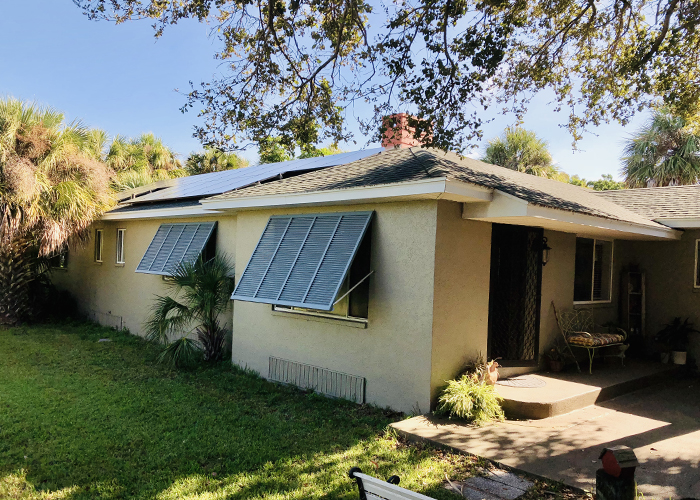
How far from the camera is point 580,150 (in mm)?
9602

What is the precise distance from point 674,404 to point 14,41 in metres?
25.6

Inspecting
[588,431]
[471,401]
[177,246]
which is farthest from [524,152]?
[471,401]

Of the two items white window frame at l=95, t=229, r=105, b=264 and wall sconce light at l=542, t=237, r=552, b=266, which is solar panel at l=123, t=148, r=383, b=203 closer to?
white window frame at l=95, t=229, r=105, b=264

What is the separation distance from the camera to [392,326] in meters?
7.13

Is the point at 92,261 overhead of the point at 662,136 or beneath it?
beneath

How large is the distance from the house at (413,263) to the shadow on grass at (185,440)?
0.88m

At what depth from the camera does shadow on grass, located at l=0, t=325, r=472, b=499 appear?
475cm

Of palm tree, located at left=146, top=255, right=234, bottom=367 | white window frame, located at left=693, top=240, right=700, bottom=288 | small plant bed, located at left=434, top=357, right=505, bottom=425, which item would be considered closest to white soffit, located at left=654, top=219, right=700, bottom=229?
white window frame, located at left=693, top=240, right=700, bottom=288

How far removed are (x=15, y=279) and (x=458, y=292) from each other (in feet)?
42.4

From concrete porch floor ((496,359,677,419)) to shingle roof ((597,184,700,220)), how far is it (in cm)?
→ 310

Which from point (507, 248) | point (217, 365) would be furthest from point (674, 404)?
point (217, 365)

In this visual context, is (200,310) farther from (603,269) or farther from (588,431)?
(603,269)

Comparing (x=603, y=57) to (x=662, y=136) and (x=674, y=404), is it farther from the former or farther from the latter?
(x=662, y=136)

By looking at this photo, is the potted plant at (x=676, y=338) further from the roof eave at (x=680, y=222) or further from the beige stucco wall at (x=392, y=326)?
the beige stucco wall at (x=392, y=326)
